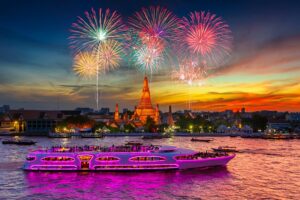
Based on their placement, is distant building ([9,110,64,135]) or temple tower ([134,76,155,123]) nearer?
distant building ([9,110,64,135])

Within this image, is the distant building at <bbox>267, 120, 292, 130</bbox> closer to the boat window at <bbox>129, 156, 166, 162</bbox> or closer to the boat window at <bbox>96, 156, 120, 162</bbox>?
the boat window at <bbox>129, 156, 166, 162</bbox>

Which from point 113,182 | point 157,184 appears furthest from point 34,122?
point 157,184

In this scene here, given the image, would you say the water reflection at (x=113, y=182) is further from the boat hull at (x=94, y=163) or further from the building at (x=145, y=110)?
the building at (x=145, y=110)

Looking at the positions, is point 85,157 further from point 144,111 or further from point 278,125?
point 278,125

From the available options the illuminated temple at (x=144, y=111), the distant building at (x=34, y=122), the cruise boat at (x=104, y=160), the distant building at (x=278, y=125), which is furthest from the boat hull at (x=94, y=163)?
the distant building at (x=278, y=125)

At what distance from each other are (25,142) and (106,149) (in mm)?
45352

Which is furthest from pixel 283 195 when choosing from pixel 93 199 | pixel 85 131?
pixel 85 131

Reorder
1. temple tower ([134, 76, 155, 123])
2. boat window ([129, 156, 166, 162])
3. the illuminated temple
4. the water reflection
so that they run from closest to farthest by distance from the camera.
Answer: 1. the water reflection
2. boat window ([129, 156, 166, 162])
3. the illuminated temple
4. temple tower ([134, 76, 155, 123])

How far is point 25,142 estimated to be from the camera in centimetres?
8656

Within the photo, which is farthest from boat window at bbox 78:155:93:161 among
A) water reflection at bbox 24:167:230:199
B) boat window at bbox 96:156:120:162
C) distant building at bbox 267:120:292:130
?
distant building at bbox 267:120:292:130

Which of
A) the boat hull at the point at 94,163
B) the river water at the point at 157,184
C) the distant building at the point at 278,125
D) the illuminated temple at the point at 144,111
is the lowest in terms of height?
the river water at the point at 157,184

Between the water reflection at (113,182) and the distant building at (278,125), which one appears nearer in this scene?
the water reflection at (113,182)

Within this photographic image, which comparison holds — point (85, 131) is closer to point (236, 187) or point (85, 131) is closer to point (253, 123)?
point (253, 123)

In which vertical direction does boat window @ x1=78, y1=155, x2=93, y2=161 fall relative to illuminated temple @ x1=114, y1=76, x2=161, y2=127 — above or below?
below
